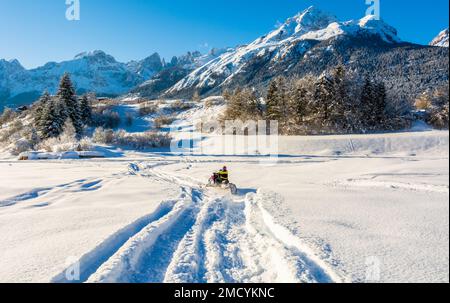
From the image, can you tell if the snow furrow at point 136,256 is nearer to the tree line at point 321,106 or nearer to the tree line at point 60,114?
the tree line at point 321,106

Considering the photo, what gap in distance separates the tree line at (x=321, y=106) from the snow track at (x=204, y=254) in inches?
929

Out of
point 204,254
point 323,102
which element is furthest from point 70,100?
point 204,254

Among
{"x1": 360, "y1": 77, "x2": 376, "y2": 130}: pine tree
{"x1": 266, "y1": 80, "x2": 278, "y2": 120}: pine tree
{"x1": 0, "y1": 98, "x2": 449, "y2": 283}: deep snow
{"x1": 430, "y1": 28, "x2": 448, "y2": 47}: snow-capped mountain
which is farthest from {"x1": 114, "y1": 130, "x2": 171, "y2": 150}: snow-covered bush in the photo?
{"x1": 430, "y1": 28, "x2": 448, "y2": 47}: snow-capped mountain

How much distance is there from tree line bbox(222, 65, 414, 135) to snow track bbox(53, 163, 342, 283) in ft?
77.4

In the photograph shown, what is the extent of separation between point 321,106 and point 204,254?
35552 millimetres

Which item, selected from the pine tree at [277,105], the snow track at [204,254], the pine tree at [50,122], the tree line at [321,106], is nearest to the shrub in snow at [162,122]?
the tree line at [321,106]

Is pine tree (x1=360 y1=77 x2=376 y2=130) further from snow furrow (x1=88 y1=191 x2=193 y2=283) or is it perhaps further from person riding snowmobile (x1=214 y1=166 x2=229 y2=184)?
snow furrow (x1=88 y1=191 x2=193 y2=283)

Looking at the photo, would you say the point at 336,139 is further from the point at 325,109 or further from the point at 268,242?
the point at 268,242

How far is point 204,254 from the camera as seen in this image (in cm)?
554

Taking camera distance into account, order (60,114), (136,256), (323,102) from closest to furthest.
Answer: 1. (136,256)
2. (323,102)
3. (60,114)

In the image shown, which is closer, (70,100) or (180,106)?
(70,100)

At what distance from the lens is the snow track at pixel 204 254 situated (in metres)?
4.52

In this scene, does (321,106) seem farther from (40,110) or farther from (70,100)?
(40,110)

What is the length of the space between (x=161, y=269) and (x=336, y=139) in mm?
31205
